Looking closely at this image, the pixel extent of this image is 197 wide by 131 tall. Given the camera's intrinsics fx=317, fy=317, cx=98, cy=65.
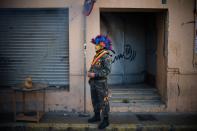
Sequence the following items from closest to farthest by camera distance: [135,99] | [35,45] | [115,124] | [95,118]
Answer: [115,124]
[95,118]
[35,45]
[135,99]

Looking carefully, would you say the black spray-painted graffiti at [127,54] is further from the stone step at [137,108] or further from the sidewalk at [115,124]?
the sidewalk at [115,124]

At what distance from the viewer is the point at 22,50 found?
9930 mm

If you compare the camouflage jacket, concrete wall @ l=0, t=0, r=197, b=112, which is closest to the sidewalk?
concrete wall @ l=0, t=0, r=197, b=112

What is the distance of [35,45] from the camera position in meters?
9.88

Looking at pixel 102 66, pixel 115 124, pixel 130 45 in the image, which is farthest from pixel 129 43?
pixel 115 124

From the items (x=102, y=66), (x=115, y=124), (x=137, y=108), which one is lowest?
(x=115, y=124)

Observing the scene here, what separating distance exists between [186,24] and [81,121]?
13.9 ft

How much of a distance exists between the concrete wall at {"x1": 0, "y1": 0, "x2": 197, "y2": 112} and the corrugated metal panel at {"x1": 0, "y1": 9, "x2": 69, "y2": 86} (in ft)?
1.44

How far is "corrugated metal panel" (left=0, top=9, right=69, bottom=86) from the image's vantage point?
981 cm

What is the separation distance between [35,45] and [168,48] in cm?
409

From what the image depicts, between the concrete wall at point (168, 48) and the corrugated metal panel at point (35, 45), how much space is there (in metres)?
0.44

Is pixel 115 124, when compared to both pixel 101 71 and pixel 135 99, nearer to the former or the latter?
pixel 101 71

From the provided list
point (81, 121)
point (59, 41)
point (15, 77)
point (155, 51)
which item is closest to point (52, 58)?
point (59, 41)

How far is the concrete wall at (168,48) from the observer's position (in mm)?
9383
